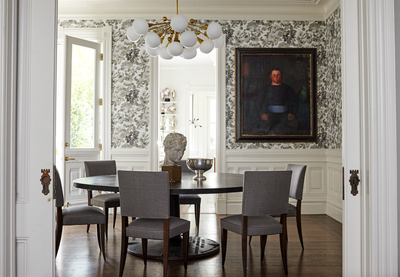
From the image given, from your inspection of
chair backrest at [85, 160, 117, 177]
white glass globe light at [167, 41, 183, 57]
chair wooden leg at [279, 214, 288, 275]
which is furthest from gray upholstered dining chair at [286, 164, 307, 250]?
chair backrest at [85, 160, 117, 177]

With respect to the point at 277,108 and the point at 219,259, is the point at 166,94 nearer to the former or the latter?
the point at 277,108

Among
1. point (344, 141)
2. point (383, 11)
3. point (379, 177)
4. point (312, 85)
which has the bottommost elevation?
point (379, 177)

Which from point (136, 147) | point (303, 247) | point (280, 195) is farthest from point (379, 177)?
point (136, 147)

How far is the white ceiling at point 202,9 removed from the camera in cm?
525

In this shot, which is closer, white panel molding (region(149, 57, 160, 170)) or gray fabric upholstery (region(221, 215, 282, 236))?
gray fabric upholstery (region(221, 215, 282, 236))

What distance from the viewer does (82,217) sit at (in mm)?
3084

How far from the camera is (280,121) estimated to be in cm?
539

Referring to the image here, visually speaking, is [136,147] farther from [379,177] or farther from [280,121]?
[379,177]

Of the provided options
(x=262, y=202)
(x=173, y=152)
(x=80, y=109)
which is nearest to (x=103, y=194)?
(x=173, y=152)

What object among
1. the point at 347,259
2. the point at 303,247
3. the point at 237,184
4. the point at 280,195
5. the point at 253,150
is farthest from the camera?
the point at 253,150

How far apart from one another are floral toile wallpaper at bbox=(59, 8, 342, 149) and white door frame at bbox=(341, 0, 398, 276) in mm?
3868

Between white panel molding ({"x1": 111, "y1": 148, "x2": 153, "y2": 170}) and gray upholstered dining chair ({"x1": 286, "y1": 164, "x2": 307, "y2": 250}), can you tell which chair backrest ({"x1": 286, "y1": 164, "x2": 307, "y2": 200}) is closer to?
gray upholstered dining chair ({"x1": 286, "y1": 164, "x2": 307, "y2": 250})

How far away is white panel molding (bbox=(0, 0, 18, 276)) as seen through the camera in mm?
1387

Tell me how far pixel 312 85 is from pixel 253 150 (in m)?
1.38
